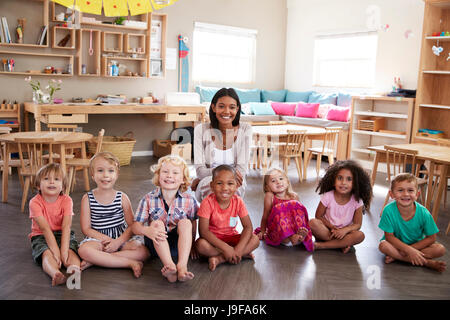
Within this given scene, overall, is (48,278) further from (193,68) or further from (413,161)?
(193,68)

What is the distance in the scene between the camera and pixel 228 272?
2.76 meters

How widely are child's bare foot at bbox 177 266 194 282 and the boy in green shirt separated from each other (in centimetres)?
136

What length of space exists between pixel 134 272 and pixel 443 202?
3556 mm

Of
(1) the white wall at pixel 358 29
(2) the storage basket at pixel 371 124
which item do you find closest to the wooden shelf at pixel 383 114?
(2) the storage basket at pixel 371 124

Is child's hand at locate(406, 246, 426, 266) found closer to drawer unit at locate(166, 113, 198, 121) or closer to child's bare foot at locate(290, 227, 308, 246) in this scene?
child's bare foot at locate(290, 227, 308, 246)

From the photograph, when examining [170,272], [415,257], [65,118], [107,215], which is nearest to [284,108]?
[65,118]

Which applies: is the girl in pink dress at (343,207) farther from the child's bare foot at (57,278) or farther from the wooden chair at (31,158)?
the wooden chair at (31,158)

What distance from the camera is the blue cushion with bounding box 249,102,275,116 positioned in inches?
315

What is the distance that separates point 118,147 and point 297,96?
3715 millimetres

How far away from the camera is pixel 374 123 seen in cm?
673

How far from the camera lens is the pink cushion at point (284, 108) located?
8.13 meters

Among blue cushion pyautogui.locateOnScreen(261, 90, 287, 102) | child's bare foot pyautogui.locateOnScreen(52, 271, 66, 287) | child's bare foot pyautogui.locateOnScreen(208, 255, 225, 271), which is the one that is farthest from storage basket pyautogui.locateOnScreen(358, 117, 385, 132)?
child's bare foot pyautogui.locateOnScreen(52, 271, 66, 287)

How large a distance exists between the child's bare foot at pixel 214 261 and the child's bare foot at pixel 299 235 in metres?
0.56
